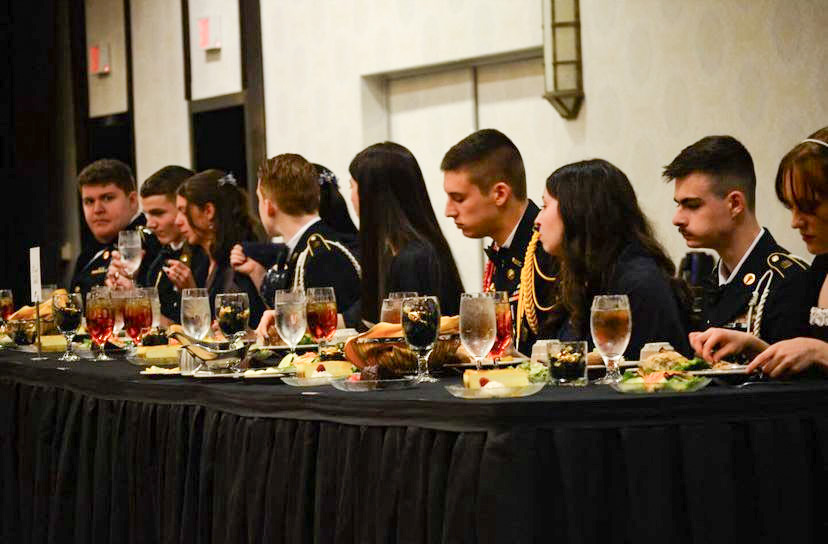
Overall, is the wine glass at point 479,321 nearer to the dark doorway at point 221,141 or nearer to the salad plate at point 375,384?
the salad plate at point 375,384

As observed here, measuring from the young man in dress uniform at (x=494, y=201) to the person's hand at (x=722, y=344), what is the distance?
1.32 m

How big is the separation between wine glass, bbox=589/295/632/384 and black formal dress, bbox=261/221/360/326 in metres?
2.23

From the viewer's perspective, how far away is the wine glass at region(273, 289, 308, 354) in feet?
10.4

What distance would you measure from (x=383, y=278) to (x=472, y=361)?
3.80ft

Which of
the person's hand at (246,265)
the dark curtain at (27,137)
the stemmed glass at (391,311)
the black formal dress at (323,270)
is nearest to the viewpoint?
the stemmed glass at (391,311)

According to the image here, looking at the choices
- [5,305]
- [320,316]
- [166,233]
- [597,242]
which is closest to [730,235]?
[597,242]

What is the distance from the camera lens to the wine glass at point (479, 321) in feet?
8.44

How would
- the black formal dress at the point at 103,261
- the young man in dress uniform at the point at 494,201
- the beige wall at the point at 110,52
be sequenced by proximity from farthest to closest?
1. the beige wall at the point at 110,52
2. the black formal dress at the point at 103,261
3. the young man in dress uniform at the point at 494,201

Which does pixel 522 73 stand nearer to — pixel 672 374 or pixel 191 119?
pixel 191 119

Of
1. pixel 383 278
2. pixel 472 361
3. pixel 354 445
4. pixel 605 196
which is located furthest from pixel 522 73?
pixel 354 445

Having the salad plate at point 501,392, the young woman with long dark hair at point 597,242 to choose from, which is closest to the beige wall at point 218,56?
the young woman with long dark hair at point 597,242

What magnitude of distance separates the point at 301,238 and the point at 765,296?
2.07m

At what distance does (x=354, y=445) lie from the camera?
2.45 m

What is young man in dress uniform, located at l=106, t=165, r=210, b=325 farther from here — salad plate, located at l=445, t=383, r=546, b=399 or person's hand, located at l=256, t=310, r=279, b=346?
salad plate, located at l=445, t=383, r=546, b=399
